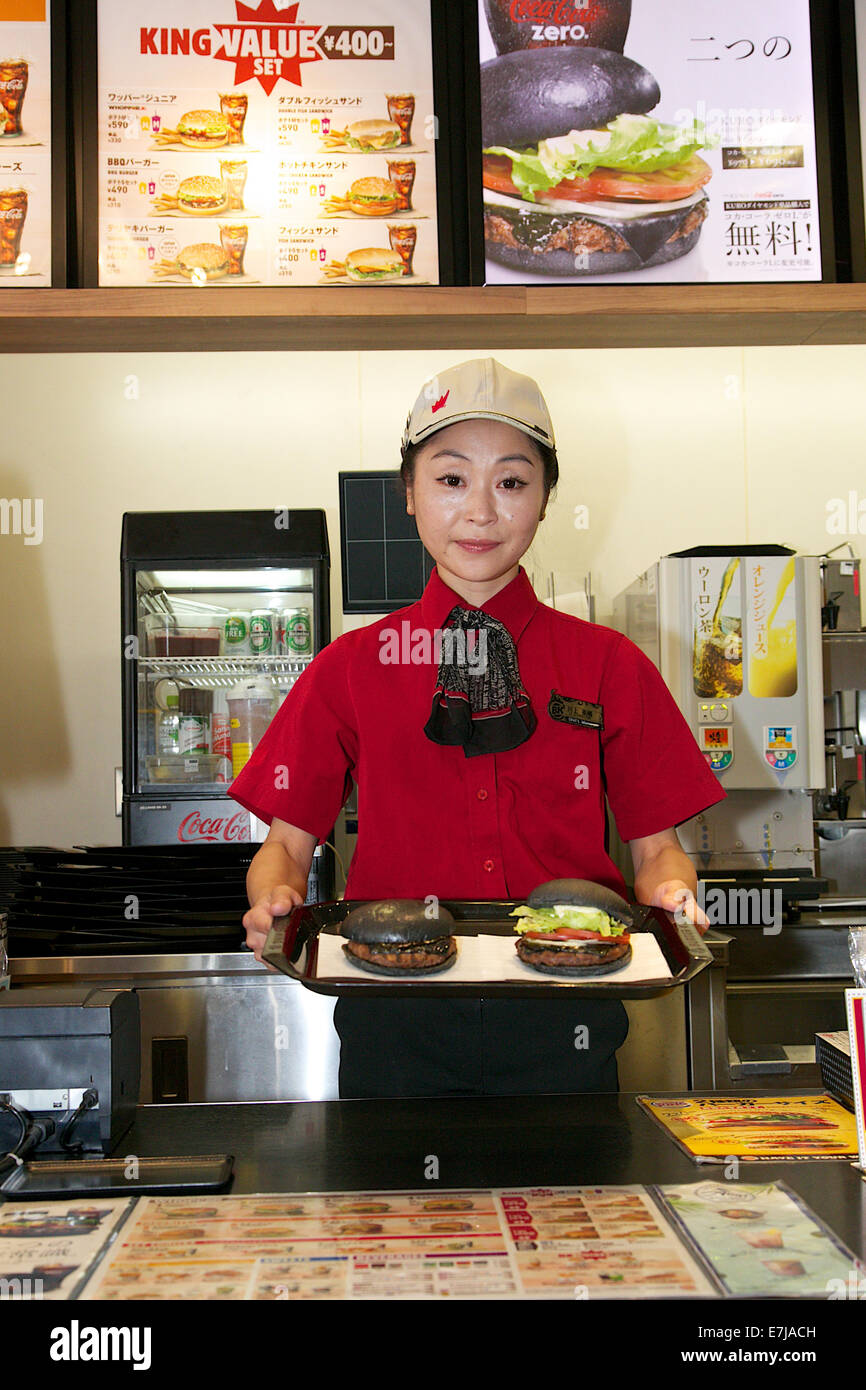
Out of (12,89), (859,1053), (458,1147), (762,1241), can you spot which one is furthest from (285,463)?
(762,1241)

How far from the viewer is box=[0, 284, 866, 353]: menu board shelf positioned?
256cm

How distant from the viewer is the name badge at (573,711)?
1819 millimetres

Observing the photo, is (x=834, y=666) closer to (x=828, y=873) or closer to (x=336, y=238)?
(x=828, y=873)

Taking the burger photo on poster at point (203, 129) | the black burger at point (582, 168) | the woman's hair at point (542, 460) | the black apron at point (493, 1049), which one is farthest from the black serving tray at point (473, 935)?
the burger photo on poster at point (203, 129)

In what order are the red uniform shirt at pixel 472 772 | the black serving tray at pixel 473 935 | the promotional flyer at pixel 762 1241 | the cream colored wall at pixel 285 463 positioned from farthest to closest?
the cream colored wall at pixel 285 463 < the red uniform shirt at pixel 472 772 < the black serving tray at pixel 473 935 < the promotional flyer at pixel 762 1241

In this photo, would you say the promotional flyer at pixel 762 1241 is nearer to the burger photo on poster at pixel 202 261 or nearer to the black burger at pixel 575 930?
the black burger at pixel 575 930

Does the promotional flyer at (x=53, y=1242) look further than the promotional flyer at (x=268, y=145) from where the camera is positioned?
No

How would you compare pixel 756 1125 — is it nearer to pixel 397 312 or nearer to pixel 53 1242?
pixel 53 1242

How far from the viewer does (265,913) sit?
1.56m

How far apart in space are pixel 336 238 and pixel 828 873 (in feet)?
7.57

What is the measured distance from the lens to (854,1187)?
3.97 ft

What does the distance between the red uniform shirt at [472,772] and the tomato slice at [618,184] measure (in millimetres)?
1161

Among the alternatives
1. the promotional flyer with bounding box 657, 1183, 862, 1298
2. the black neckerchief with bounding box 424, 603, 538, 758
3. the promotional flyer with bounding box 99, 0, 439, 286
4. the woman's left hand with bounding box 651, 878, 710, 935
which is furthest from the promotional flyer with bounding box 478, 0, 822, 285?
the promotional flyer with bounding box 657, 1183, 862, 1298
